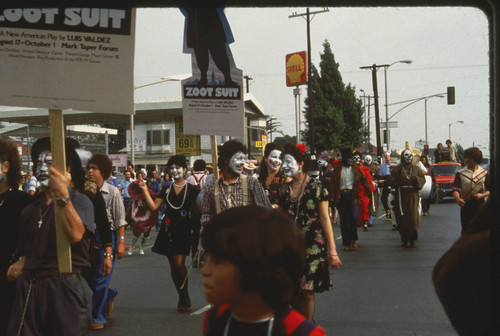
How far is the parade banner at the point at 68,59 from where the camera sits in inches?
130

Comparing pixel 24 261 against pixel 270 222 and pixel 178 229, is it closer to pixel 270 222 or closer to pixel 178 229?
pixel 270 222

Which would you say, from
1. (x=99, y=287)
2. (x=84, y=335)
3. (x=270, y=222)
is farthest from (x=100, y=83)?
(x=99, y=287)

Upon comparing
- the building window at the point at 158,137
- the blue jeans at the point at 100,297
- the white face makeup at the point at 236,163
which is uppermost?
the building window at the point at 158,137

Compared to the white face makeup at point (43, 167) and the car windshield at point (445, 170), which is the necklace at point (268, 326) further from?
the car windshield at point (445, 170)

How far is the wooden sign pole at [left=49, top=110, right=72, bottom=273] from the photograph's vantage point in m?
3.45

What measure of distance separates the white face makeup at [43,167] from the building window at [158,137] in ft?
160

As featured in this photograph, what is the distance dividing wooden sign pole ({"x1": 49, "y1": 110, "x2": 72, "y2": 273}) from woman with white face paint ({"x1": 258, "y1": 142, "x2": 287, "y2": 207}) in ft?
9.35

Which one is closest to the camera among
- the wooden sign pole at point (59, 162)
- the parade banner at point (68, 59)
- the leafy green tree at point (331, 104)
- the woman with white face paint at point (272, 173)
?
the parade banner at point (68, 59)

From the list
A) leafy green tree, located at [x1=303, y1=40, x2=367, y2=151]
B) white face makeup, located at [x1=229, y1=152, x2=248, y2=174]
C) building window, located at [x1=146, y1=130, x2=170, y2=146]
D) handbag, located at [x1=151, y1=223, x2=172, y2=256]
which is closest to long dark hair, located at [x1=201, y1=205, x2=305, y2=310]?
white face makeup, located at [x1=229, y1=152, x2=248, y2=174]

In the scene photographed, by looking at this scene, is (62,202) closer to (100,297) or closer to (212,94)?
(212,94)

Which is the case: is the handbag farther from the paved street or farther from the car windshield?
the car windshield

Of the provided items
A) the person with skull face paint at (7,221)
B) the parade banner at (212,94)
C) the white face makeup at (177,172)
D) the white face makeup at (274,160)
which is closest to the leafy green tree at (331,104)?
the white face makeup at (177,172)

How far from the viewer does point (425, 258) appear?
11281 mm

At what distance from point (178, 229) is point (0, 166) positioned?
3.61 m
